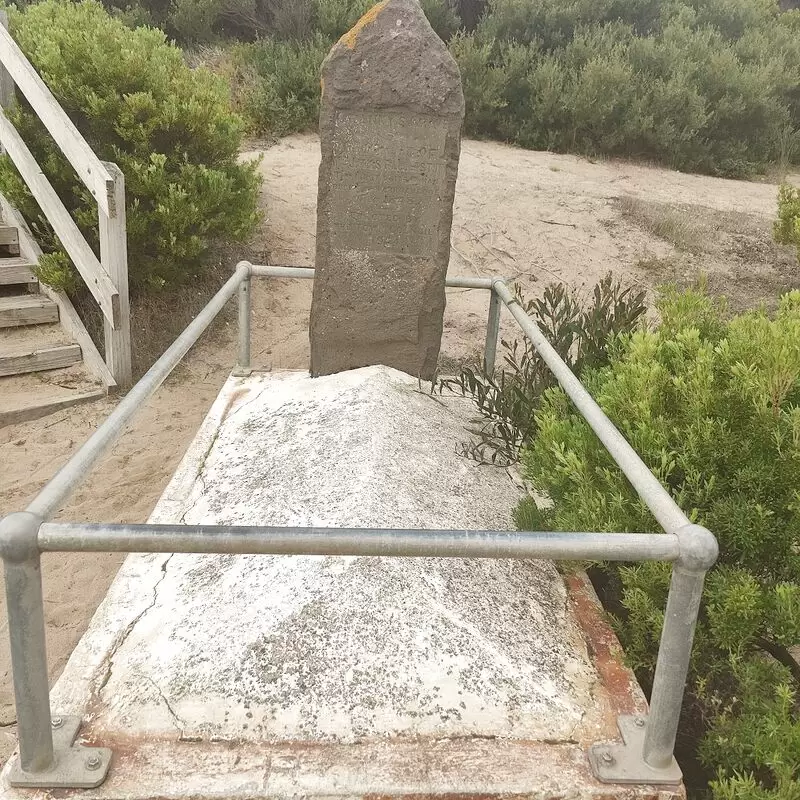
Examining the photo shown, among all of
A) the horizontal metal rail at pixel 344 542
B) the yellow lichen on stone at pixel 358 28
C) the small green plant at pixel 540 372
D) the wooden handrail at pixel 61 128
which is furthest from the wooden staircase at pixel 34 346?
the horizontal metal rail at pixel 344 542

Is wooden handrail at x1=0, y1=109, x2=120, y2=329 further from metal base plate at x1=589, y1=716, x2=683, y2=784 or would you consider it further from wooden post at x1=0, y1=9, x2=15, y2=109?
metal base plate at x1=589, y1=716, x2=683, y2=784

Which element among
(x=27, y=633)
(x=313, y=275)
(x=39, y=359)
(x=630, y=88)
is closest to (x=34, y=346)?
(x=39, y=359)

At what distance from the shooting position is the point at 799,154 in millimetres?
11656

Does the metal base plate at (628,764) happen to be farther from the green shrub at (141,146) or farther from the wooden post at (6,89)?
the wooden post at (6,89)

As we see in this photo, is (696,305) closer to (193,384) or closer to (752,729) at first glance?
(752,729)

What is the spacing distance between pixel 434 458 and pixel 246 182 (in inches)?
164

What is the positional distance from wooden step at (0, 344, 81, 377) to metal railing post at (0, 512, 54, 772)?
166 inches

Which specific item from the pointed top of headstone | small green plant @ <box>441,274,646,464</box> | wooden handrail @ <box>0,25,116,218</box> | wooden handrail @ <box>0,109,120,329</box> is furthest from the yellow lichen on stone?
wooden handrail @ <box>0,109,120,329</box>

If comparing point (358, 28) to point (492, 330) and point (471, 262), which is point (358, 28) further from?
point (471, 262)

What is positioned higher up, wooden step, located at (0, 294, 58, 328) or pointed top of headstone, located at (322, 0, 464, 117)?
pointed top of headstone, located at (322, 0, 464, 117)

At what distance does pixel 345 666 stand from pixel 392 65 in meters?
2.83

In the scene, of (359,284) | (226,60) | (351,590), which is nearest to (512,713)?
(351,590)

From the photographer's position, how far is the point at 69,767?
190cm

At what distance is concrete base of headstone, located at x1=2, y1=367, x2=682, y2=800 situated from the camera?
1974 mm
